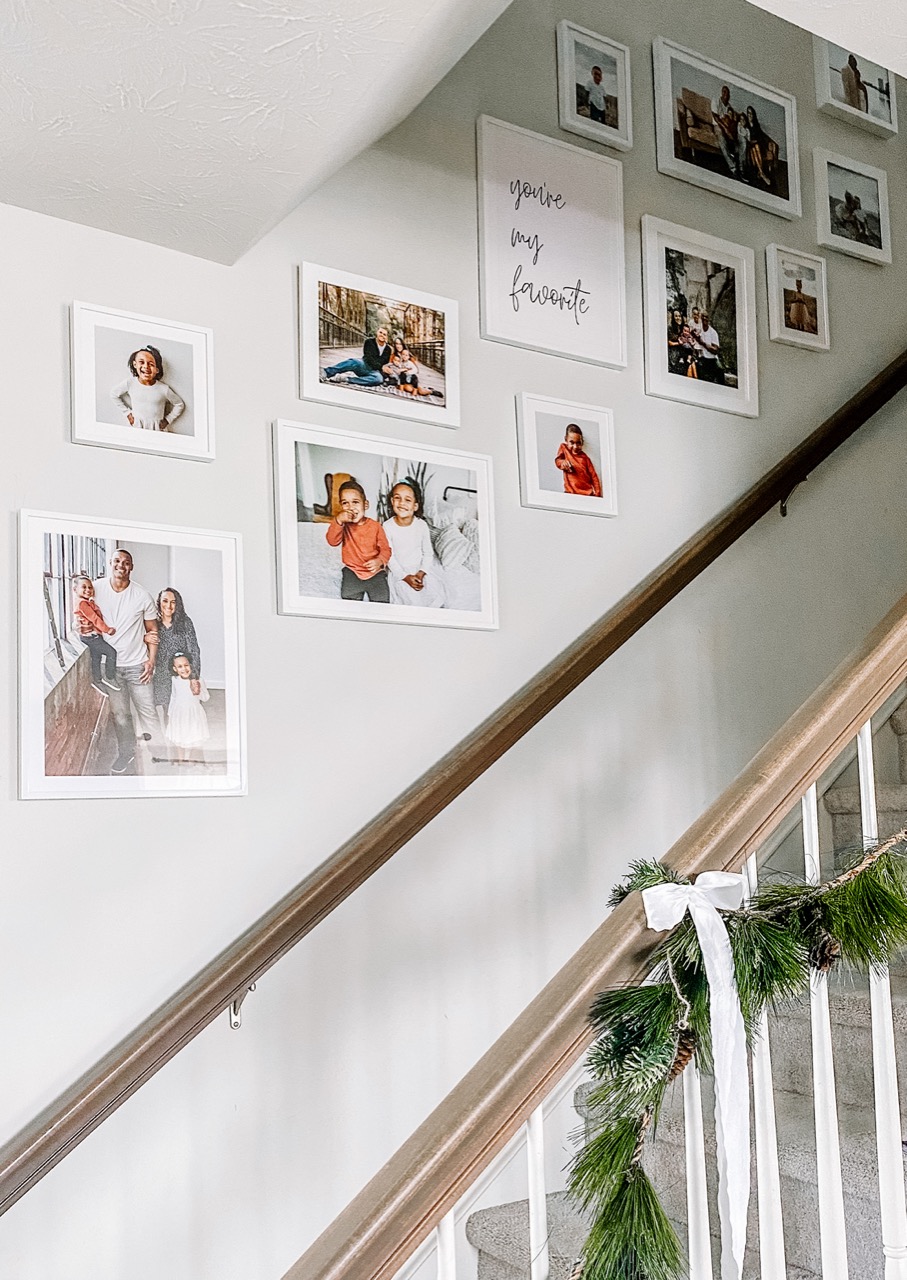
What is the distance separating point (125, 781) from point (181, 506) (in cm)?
51

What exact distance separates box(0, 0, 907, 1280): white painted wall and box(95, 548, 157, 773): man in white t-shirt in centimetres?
11

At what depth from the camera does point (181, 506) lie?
7.07 ft

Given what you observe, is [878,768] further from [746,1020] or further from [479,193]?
[746,1020]

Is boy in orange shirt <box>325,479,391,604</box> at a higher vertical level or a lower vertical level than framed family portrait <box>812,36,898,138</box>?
lower

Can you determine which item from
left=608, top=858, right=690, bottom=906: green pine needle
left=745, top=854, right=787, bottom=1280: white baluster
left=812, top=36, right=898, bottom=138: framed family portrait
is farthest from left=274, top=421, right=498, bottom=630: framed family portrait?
left=812, top=36, right=898, bottom=138: framed family portrait

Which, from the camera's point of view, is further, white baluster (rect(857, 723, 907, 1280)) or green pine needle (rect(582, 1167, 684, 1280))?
white baluster (rect(857, 723, 907, 1280))

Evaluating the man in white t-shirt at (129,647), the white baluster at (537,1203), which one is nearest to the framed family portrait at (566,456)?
the man in white t-shirt at (129,647)

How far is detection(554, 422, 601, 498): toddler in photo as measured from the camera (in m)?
2.62

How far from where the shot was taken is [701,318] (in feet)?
9.47

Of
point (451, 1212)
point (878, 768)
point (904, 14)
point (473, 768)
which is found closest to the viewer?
point (451, 1212)

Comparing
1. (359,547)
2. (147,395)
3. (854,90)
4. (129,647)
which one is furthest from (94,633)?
(854,90)

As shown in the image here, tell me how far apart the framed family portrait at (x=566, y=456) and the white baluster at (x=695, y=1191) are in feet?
5.20

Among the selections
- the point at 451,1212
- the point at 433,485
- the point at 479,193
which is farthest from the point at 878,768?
the point at 451,1212

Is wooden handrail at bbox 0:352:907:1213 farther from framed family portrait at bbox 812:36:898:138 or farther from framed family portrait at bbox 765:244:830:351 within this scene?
framed family portrait at bbox 812:36:898:138
